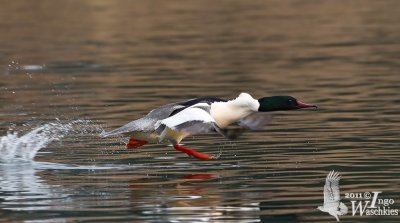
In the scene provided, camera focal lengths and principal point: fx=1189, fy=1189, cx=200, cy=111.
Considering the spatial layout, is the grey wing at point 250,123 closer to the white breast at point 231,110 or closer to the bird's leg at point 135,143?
the white breast at point 231,110

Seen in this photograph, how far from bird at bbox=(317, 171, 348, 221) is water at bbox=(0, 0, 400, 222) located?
104mm

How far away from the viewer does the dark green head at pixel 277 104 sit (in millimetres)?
13664

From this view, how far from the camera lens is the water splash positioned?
576 inches

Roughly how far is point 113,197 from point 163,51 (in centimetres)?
1638

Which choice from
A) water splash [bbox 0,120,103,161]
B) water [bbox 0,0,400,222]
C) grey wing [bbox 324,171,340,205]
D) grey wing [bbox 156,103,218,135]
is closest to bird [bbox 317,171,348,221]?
grey wing [bbox 324,171,340,205]

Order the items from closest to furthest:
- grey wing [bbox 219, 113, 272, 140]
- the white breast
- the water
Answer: the water
grey wing [bbox 219, 113, 272, 140]
the white breast

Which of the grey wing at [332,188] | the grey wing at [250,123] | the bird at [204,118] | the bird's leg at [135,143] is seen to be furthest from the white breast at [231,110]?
the grey wing at [332,188]

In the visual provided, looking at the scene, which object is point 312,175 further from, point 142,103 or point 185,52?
point 185,52

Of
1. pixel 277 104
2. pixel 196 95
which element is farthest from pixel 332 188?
pixel 196 95

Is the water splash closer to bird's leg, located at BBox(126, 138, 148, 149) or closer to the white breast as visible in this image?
bird's leg, located at BBox(126, 138, 148, 149)

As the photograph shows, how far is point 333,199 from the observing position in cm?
1130

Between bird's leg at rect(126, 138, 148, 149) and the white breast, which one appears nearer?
the white breast

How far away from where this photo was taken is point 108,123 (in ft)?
55.4

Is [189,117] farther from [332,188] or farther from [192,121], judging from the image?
[332,188]
